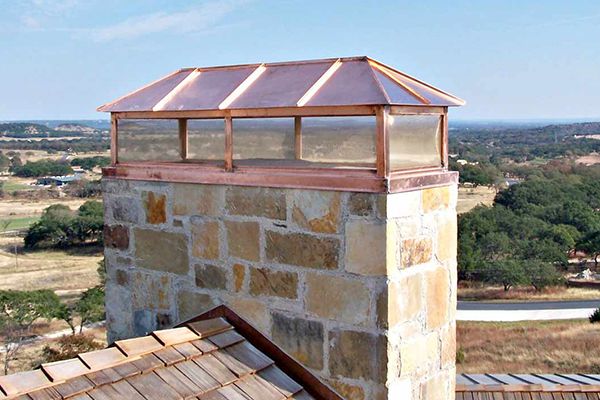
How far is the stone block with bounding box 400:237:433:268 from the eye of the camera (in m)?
2.70

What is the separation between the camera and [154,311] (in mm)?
3438

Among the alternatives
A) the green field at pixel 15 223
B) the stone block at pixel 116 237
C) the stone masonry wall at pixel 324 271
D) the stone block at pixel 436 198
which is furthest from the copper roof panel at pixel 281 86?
the green field at pixel 15 223

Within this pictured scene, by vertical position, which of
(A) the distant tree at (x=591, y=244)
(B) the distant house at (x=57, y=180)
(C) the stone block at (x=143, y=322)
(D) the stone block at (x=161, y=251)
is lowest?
(A) the distant tree at (x=591, y=244)

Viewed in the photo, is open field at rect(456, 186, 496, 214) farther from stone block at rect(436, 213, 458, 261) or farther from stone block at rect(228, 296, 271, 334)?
stone block at rect(228, 296, 271, 334)

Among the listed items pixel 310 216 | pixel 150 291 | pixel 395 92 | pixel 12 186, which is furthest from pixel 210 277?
pixel 12 186

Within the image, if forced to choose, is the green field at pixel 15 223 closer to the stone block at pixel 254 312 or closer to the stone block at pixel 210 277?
the stone block at pixel 210 277

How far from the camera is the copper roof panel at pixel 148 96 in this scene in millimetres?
3346

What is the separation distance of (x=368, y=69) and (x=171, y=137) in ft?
3.54

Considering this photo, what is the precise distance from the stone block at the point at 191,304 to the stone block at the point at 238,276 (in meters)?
0.17

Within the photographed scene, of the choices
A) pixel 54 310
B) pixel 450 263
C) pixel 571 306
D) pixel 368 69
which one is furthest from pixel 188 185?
pixel 571 306

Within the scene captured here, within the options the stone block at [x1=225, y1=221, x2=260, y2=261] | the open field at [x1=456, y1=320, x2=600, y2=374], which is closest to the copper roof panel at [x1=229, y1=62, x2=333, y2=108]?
the stone block at [x1=225, y1=221, x2=260, y2=261]

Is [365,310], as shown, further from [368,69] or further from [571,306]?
[571,306]

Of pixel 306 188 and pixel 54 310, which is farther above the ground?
pixel 306 188

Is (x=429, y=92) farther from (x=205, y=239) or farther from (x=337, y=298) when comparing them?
(x=205, y=239)
